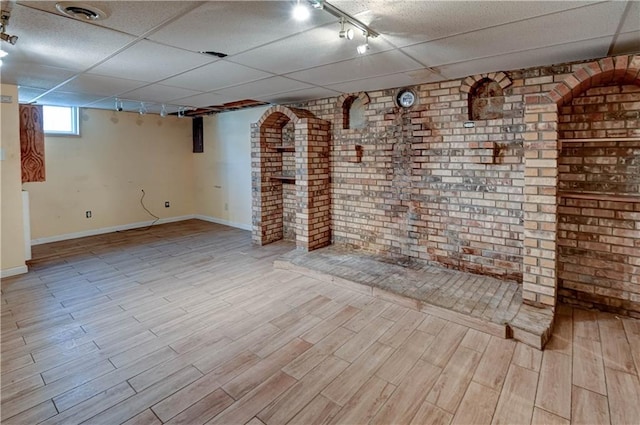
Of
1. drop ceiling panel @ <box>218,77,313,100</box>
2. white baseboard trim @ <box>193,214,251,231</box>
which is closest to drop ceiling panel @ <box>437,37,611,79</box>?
drop ceiling panel @ <box>218,77,313,100</box>

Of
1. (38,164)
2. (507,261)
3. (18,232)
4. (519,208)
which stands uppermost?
(38,164)

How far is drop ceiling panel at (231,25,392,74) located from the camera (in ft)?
8.34

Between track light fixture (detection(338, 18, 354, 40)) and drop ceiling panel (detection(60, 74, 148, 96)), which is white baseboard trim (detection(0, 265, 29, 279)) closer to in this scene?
drop ceiling panel (detection(60, 74, 148, 96))

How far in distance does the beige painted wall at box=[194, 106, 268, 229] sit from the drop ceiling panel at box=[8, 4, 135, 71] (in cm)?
348

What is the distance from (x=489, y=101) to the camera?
3736mm

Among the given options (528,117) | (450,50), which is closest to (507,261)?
(528,117)

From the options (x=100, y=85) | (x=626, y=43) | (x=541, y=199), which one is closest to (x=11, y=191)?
(x=100, y=85)

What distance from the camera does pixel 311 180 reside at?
16.1 ft

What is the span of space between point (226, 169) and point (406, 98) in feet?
13.9

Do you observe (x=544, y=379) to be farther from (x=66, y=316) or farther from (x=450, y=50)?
(x=66, y=316)

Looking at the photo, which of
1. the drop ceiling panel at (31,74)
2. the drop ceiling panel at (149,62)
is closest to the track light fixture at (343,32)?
the drop ceiling panel at (149,62)

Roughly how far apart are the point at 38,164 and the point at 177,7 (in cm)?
420

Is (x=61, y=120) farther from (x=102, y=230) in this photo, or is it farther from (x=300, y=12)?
(x=300, y=12)

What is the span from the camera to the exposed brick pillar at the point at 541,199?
291 centimetres
